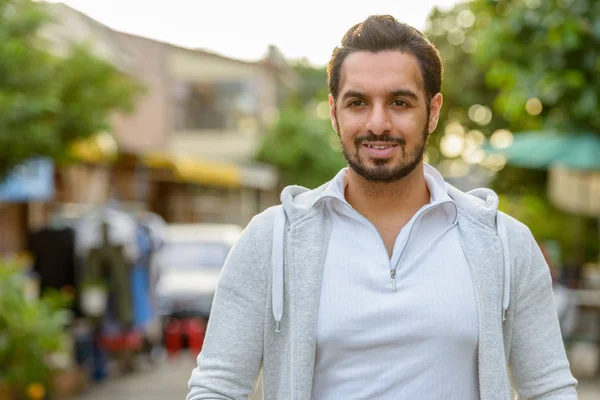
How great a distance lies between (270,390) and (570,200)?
11513 mm

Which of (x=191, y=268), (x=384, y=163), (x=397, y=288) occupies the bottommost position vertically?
(x=191, y=268)

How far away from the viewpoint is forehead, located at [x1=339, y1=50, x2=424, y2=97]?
2.78m

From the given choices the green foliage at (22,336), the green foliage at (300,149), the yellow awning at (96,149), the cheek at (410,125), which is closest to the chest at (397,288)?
the cheek at (410,125)

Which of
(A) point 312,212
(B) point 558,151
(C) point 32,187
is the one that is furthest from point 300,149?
(A) point 312,212

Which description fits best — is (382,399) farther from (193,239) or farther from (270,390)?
(193,239)

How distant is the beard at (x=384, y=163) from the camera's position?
277cm

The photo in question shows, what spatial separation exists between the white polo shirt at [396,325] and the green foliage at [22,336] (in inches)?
278

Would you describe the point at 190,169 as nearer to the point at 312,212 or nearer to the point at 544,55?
the point at 544,55

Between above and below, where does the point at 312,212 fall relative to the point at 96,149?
above

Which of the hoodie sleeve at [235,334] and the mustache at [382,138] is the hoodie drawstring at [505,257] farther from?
the hoodie sleeve at [235,334]

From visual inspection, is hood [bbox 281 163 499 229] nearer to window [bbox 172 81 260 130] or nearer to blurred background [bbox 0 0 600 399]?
blurred background [bbox 0 0 600 399]

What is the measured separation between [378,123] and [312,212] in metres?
0.28

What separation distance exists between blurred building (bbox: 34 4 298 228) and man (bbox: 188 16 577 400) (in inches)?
284

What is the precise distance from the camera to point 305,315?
271 cm
